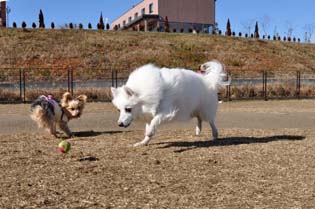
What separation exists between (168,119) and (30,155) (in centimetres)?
229

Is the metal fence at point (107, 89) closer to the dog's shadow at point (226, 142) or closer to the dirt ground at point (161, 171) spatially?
the dirt ground at point (161, 171)

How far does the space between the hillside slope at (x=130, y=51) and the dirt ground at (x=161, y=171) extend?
28.6 metres

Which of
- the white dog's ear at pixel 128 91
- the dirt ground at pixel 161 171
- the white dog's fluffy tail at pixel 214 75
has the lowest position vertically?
the dirt ground at pixel 161 171

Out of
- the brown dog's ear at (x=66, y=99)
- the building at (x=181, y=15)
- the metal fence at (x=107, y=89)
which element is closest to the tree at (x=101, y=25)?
the building at (x=181, y=15)

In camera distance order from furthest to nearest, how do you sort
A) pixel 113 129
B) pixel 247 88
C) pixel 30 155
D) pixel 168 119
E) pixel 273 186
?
1. pixel 247 88
2. pixel 113 129
3. pixel 168 119
4. pixel 30 155
5. pixel 273 186

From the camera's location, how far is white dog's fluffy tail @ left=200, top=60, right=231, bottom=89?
8.44 meters

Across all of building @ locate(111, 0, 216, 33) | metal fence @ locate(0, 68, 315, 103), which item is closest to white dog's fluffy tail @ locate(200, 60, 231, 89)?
metal fence @ locate(0, 68, 315, 103)

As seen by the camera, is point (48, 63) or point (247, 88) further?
point (48, 63)

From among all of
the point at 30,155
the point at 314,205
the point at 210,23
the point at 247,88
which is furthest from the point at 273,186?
the point at 210,23

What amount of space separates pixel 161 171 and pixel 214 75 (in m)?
3.24

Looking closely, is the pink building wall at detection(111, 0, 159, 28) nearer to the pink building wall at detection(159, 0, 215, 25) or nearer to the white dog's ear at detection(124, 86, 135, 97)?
the pink building wall at detection(159, 0, 215, 25)

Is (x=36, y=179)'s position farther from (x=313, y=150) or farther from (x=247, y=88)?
(x=247, y=88)

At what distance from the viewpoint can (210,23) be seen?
65.4 m

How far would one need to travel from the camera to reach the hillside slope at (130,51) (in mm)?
38781
